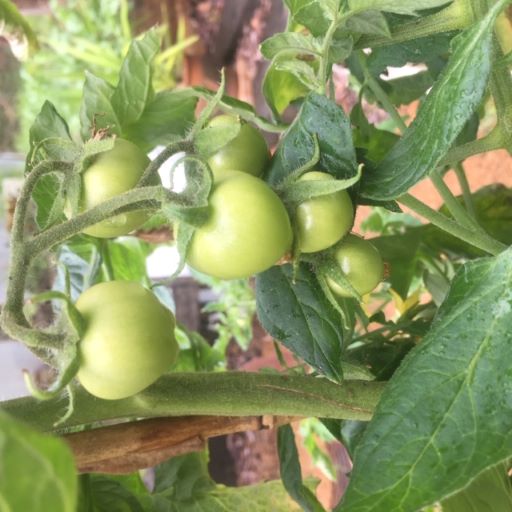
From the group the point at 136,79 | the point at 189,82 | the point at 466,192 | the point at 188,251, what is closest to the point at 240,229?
the point at 188,251

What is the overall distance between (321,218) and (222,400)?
5.5 inches

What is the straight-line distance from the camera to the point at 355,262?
1.32 feet

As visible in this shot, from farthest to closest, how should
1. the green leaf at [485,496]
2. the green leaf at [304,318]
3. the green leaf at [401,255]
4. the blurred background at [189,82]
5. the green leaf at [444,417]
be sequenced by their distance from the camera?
the blurred background at [189,82] → the green leaf at [401,255] → the green leaf at [485,496] → the green leaf at [304,318] → the green leaf at [444,417]

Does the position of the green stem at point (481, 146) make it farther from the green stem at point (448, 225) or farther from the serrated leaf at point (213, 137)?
the serrated leaf at point (213, 137)

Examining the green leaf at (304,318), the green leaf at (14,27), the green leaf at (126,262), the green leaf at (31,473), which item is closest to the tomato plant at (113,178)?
the green leaf at (304,318)

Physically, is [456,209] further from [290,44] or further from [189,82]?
[189,82]

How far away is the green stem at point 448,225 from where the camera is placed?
1.42 ft

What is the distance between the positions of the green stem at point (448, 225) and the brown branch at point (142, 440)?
0.62ft

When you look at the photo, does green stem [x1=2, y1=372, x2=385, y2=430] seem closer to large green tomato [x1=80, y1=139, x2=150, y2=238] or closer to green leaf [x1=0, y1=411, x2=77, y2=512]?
large green tomato [x1=80, y1=139, x2=150, y2=238]

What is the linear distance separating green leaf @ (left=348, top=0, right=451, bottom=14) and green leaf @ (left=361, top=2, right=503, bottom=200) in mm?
33

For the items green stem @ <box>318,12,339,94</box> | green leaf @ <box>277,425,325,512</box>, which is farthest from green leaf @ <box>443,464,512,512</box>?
green stem @ <box>318,12,339,94</box>

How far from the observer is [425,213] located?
431 mm

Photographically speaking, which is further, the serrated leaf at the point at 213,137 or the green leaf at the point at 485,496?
the green leaf at the point at 485,496

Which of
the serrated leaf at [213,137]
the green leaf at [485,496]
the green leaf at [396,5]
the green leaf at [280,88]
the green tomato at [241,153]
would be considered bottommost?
the green leaf at [485,496]
